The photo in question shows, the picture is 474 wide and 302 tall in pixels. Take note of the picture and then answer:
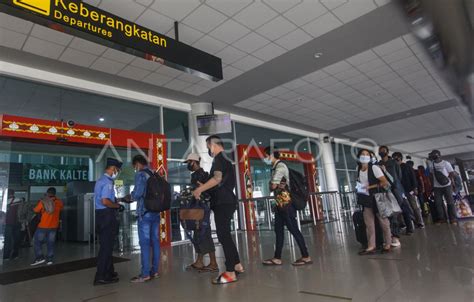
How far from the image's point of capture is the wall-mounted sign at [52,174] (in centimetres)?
855

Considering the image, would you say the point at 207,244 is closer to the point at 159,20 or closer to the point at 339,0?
the point at 159,20

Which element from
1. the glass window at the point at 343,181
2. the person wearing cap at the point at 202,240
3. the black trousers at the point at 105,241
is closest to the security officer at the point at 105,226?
the black trousers at the point at 105,241

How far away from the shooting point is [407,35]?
4.91 metres

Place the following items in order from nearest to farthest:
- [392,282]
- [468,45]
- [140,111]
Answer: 1. [392,282]
2. [468,45]
3. [140,111]

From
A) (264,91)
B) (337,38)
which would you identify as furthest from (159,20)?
(264,91)

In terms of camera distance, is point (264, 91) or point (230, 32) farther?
point (264, 91)

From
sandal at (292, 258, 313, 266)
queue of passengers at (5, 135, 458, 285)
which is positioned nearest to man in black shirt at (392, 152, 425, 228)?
queue of passengers at (5, 135, 458, 285)

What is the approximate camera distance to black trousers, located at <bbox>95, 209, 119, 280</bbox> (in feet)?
9.84

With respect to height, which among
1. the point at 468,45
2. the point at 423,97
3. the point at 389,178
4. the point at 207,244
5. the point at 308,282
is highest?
the point at 423,97

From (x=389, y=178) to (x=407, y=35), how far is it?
Result: 8.77 ft

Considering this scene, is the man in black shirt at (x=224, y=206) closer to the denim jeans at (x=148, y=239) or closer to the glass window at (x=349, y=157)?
the denim jeans at (x=148, y=239)

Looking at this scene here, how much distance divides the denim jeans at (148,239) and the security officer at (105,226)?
33cm

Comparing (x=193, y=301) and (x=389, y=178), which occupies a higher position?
(x=389, y=178)

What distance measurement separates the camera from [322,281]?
2.39m
